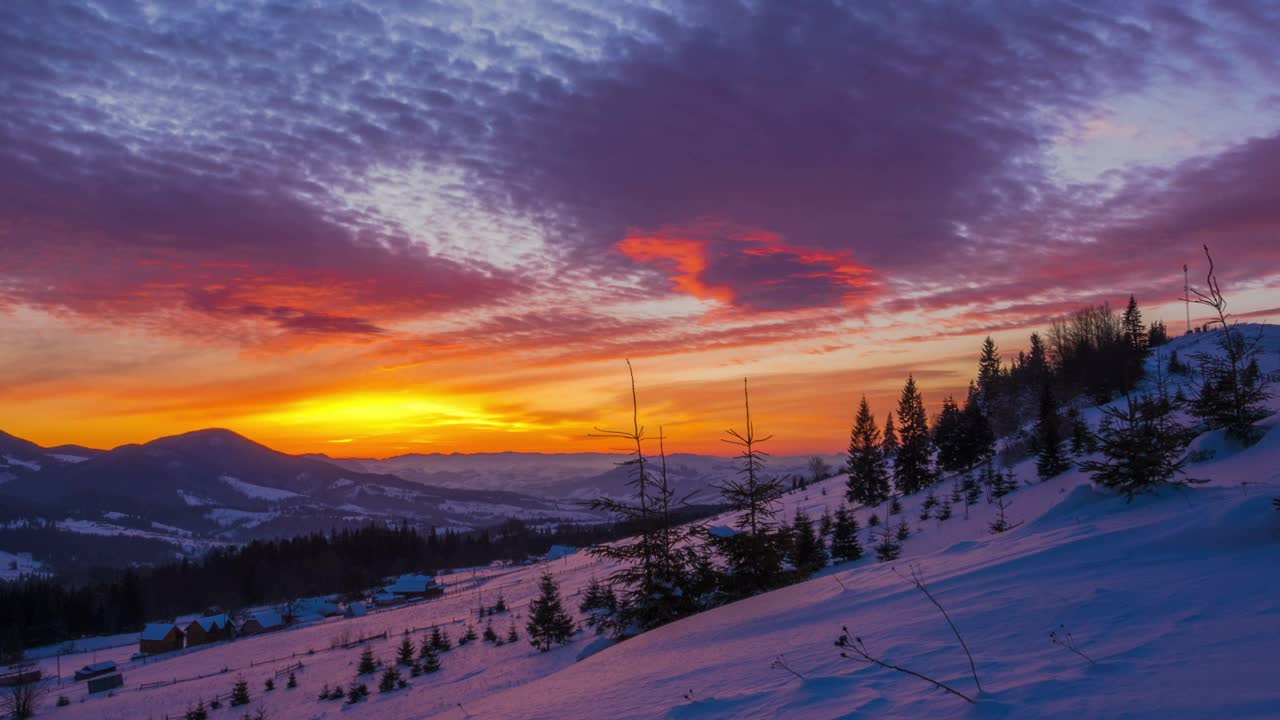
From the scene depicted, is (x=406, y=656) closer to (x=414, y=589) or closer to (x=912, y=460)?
(x=912, y=460)

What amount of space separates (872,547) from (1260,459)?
2253 cm

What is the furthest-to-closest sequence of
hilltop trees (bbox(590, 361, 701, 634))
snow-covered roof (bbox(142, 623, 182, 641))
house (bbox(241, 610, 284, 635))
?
house (bbox(241, 610, 284, 635)) → snow-covered roof (bbox(142, 623, 182, 641)) → hilltop trees (bbox(590, 361, 701, 634))

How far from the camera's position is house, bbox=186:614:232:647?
65250 millimetres

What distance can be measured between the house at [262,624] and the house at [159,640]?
6.12m

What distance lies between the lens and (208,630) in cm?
6625

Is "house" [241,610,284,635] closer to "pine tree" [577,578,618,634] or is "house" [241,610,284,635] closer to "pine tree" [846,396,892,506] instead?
"pine tree" [577,578,618,634]

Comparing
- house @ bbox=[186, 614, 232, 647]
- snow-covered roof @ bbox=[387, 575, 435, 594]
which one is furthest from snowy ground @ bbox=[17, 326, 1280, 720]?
snow-covered roof @ bbox=[387, 575, 435, 594]

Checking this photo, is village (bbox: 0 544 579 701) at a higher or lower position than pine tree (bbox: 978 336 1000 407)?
lower

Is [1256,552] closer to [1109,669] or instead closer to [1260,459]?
[1109,669]

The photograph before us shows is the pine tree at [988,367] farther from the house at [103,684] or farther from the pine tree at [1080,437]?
the house at [103,684]

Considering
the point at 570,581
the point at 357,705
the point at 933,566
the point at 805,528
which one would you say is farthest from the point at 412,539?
the point at 933,566

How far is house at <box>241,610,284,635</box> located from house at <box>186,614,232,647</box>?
165cm

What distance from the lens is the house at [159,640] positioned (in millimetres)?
61219

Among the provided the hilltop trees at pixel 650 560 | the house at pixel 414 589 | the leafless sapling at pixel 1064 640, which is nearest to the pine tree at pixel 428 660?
the hilltop trees at pixel 650 560
